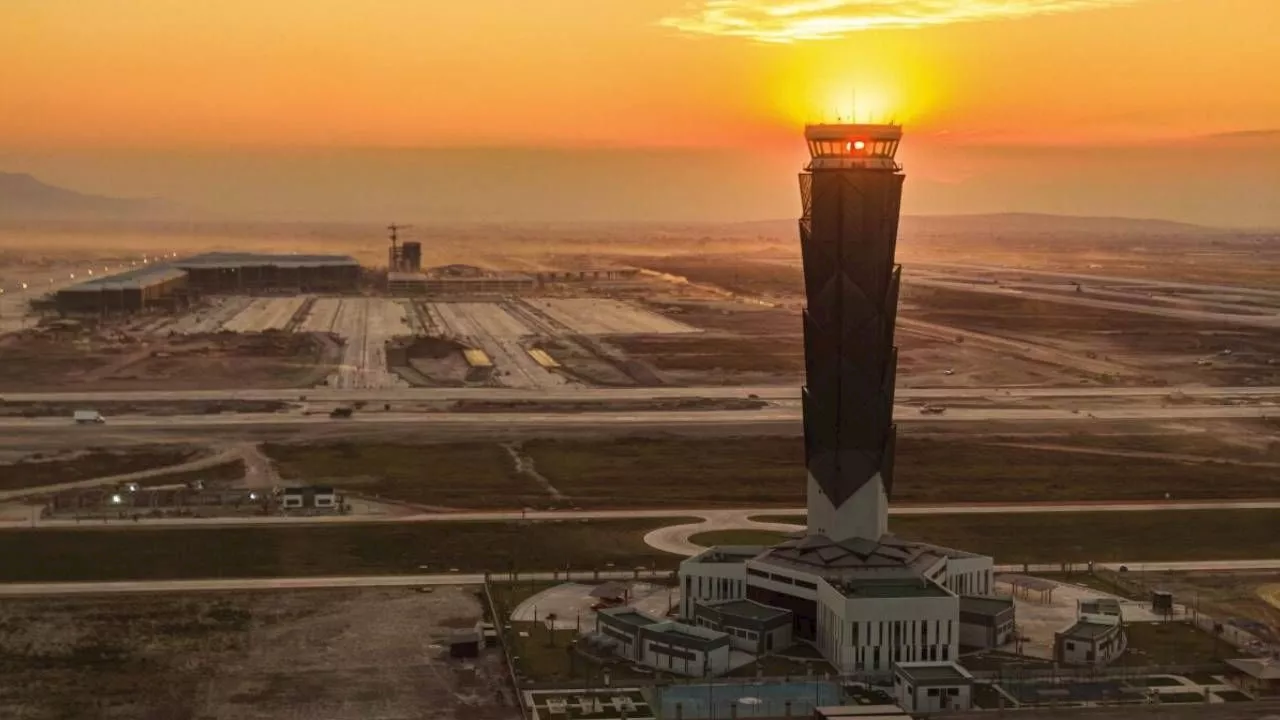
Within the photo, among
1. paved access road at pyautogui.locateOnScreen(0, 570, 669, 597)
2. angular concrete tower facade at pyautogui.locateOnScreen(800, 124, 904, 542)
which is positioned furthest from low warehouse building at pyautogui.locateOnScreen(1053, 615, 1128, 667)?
paved access road at pyautogui.locateOnScreen(0, 570, 669, 597)

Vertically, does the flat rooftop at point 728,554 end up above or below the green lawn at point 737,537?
above

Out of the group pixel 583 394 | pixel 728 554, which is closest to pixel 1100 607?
pixel 728 554

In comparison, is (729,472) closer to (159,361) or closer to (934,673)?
(934,673)

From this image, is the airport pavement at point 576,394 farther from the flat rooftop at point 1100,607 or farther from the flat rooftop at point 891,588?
the flat rooftop at point 891,588

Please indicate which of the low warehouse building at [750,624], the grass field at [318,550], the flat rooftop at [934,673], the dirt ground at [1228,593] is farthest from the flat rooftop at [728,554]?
the dirt ground at [1228,593]

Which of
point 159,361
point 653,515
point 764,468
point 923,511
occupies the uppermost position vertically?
A: point 159,361

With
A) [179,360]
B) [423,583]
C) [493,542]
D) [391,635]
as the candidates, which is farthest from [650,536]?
[179,360]

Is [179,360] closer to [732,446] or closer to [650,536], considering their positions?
[732,446]
